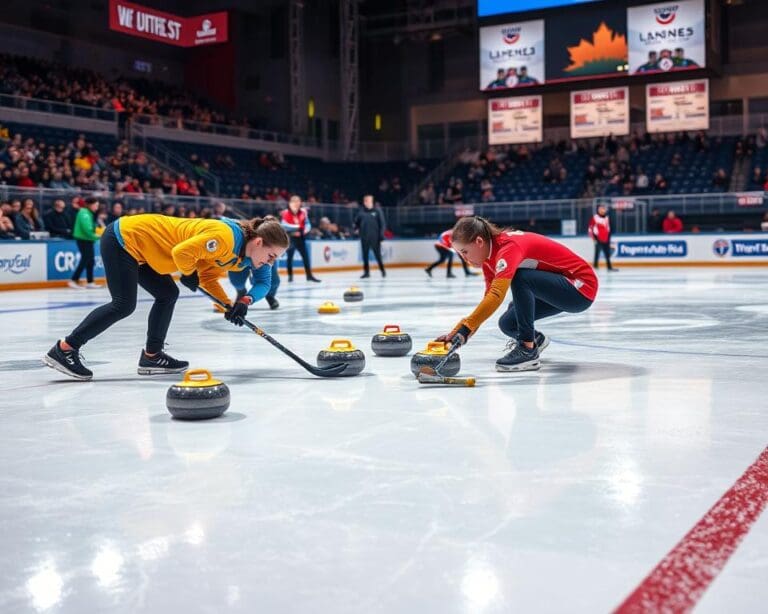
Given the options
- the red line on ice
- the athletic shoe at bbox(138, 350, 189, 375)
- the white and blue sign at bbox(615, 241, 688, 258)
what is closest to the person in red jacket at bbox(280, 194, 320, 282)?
the athletic shoe at bbox(138, 350, 189, 375)

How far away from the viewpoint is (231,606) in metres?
1.99

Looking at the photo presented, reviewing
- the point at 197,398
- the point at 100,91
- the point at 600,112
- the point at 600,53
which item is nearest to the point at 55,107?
the point at 100,91

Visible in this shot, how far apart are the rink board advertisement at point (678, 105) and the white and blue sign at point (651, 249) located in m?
6.59

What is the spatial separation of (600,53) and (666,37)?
2.02m

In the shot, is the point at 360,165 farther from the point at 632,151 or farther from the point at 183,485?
the point at 183,485

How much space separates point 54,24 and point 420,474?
33457 millimetres

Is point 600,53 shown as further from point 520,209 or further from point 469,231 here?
point 469,231

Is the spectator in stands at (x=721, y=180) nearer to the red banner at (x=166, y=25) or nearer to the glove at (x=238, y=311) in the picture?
the red banner at (x=166, y=25)

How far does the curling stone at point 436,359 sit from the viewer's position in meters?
5.12

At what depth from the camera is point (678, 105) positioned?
30.2 metres

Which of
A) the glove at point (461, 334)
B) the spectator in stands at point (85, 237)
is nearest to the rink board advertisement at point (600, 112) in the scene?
the spectator in stands at point (85, 237)

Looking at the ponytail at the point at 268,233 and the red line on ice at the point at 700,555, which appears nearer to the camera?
the red line on ice at the point at 700,555

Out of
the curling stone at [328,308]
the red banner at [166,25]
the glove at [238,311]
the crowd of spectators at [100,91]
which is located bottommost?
the curling stone at [328,308]

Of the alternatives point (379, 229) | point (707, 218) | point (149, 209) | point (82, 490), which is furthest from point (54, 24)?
point (82, 490)
